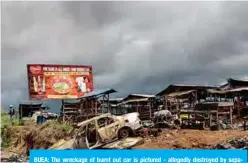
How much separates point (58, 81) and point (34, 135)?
1819 millimetres

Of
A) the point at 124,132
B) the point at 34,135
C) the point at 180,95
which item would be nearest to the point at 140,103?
the point at 180,95

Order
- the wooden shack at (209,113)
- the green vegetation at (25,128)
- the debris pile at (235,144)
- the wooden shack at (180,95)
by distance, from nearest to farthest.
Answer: the debris pile at (235,144) → the wooden shack at (209,113) → the green vegetation at (25,128) → the wooden shack at (180,95)

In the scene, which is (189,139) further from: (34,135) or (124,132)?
(34,135)

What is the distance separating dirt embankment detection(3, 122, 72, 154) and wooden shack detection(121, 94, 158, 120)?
234 cm

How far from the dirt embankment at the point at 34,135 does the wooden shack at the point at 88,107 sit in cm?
66

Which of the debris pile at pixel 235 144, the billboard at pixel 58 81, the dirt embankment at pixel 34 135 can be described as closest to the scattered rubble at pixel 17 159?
the dirt embankment at pixel 34 135

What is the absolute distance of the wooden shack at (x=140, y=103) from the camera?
1517 centimetres

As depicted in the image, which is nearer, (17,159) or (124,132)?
(124,132)

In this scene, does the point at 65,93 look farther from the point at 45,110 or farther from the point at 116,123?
the point at 116,123

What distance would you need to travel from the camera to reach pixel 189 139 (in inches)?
488

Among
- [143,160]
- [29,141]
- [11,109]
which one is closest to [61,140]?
[29,141]

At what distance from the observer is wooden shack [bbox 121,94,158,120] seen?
49.8 feet

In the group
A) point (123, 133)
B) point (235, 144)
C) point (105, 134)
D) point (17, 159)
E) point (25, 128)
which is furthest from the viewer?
point (25, 128)

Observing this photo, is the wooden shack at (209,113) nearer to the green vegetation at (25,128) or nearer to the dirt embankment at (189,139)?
the dirt embankment at (189,139)
